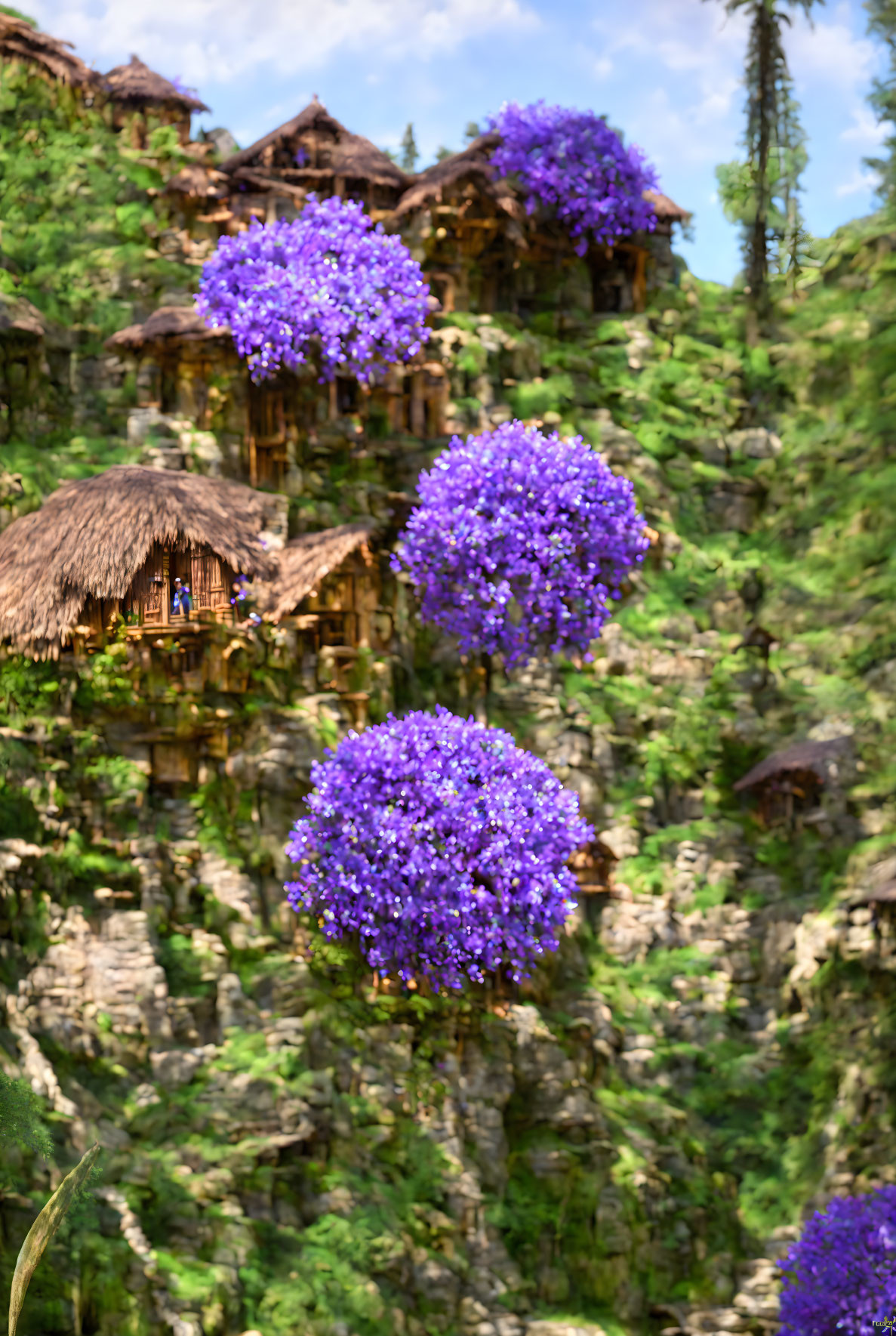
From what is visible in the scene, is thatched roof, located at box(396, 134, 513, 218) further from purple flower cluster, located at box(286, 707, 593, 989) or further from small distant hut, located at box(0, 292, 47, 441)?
purple flower cluster, located at box(286, 707, 593, 989)

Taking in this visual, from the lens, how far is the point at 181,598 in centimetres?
2080

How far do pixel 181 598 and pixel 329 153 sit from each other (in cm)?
1150

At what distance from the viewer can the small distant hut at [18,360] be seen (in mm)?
23484

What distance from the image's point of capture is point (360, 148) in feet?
91.2

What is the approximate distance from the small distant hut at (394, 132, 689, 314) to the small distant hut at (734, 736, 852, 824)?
9904 millimetres

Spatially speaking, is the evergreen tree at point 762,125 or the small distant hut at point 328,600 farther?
the evergreen tree at point 762,125

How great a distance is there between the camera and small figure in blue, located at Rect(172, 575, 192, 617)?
20453 mm

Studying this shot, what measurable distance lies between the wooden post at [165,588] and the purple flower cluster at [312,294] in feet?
15.8

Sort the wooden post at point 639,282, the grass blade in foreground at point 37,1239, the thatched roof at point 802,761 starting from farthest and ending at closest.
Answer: the wooden post at point 639,282 < the thatched roof at point 802,761 < the grass blade in foreground at point 37,1239

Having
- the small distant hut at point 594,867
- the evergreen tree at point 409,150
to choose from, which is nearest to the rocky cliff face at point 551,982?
the small distant hut at point 594,867

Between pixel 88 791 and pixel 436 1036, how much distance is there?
21.4 feet

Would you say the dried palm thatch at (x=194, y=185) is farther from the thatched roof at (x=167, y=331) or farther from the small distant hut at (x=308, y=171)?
the thatched roof at (x=167, y=331)

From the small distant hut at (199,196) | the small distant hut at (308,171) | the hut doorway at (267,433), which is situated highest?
the small distant hut at (308,171)

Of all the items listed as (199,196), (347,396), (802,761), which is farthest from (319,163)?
(802,761)
